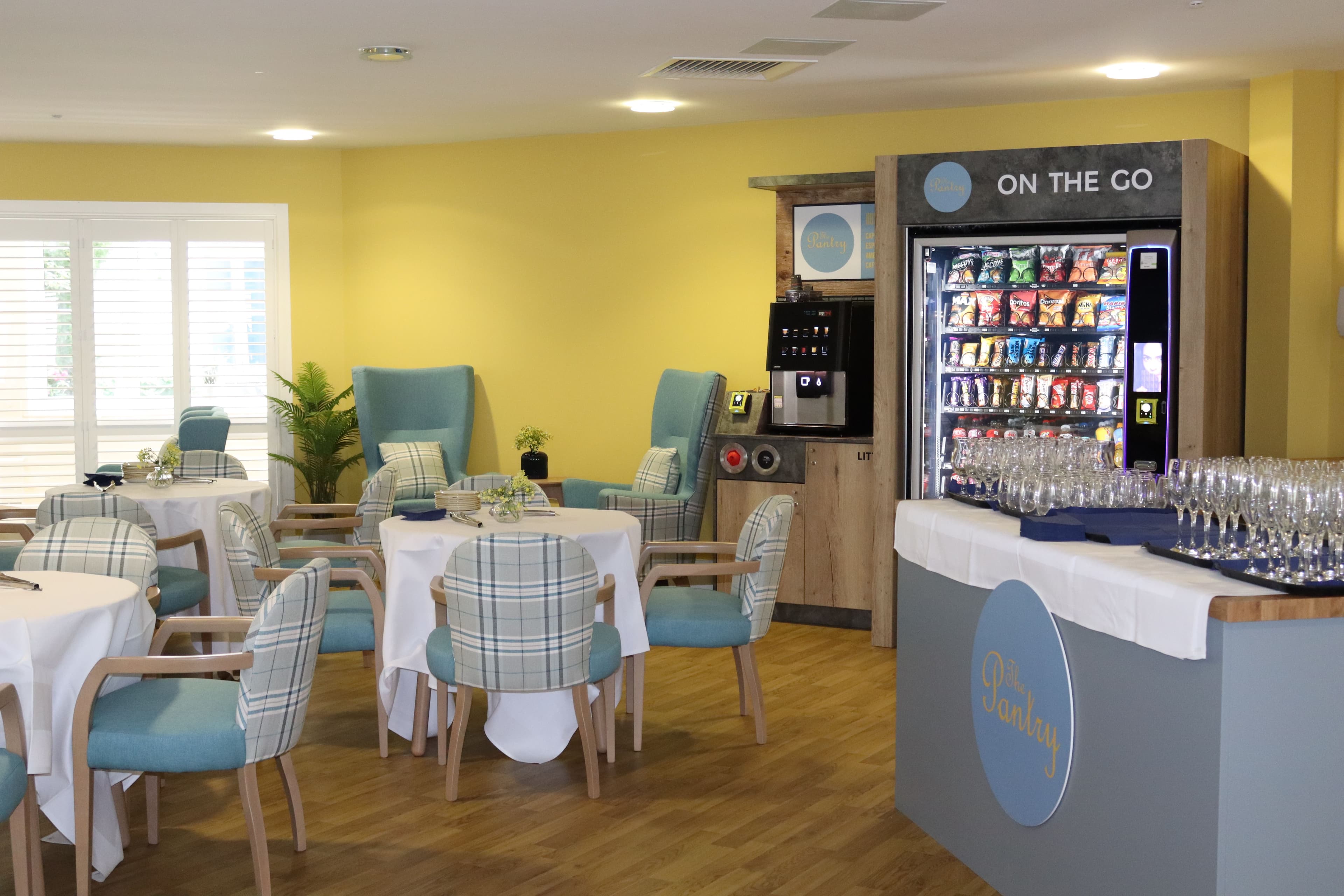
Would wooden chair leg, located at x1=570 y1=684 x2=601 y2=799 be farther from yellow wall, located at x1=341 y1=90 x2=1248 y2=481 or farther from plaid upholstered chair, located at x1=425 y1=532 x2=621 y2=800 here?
yellow wall, located at x1=341 y1=90 x2=1248 y2=481

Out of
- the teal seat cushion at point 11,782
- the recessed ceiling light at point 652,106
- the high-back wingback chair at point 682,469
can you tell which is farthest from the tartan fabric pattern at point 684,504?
the teal seat cushion at point 11,782

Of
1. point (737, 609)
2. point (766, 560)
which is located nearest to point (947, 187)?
point (766, 560)

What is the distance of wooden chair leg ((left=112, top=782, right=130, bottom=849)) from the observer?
3920 millimetres

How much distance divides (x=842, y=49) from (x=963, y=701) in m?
3.42

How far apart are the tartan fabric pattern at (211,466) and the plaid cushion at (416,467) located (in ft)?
4.58

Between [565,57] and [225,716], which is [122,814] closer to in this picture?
[225,716]

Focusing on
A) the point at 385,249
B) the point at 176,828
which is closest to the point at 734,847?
the point at 176,828

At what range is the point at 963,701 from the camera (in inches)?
149

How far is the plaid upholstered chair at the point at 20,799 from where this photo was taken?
3117mm

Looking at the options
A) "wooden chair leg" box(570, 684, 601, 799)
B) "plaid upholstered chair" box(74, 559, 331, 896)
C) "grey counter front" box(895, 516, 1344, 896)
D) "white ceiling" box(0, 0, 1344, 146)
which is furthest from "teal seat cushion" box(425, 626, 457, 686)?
"white ceiling" box(0, 0, 1344, 146)

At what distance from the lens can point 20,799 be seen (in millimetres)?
3125

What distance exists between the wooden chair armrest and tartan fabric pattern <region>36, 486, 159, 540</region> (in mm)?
1207

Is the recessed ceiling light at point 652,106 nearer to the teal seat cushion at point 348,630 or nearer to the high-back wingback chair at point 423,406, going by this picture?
the high-back wingback chair at point 423,406

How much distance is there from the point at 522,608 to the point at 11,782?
1.53m
